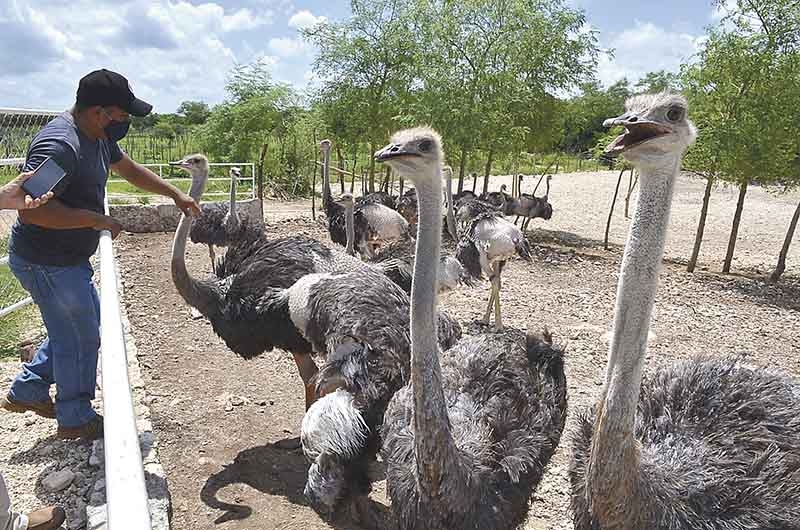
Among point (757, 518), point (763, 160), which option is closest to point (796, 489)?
point (757, 518)

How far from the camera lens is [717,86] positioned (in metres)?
10.1

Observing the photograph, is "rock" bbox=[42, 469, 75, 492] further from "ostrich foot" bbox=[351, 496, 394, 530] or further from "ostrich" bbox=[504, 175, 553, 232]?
"ostrich" bbox=[504, 175, 553, 232]

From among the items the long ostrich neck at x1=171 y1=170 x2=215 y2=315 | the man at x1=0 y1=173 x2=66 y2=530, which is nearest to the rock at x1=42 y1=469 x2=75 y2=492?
the man at x1=0 y1=173 x2=66 y2=530

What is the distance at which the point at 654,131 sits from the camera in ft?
6.48

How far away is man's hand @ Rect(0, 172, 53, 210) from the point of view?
2354 mm

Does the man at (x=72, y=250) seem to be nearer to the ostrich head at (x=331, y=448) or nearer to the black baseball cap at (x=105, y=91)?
the black baseball cap at (x=105, y=91)

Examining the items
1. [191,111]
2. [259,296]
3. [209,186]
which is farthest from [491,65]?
[191,111]

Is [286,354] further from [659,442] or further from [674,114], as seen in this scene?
[674,114]

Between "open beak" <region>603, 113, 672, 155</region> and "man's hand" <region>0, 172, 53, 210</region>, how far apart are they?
196 centimetres

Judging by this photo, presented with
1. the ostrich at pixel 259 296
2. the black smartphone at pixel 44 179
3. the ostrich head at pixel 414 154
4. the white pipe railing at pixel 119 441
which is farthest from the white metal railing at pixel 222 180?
the white pipe railing at pixel 119 441

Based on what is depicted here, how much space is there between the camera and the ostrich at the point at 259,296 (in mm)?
4203

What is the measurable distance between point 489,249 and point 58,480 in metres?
4.93

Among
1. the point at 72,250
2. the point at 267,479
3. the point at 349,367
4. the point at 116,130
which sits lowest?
the point at 267,479

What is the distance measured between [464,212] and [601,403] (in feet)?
24.4
